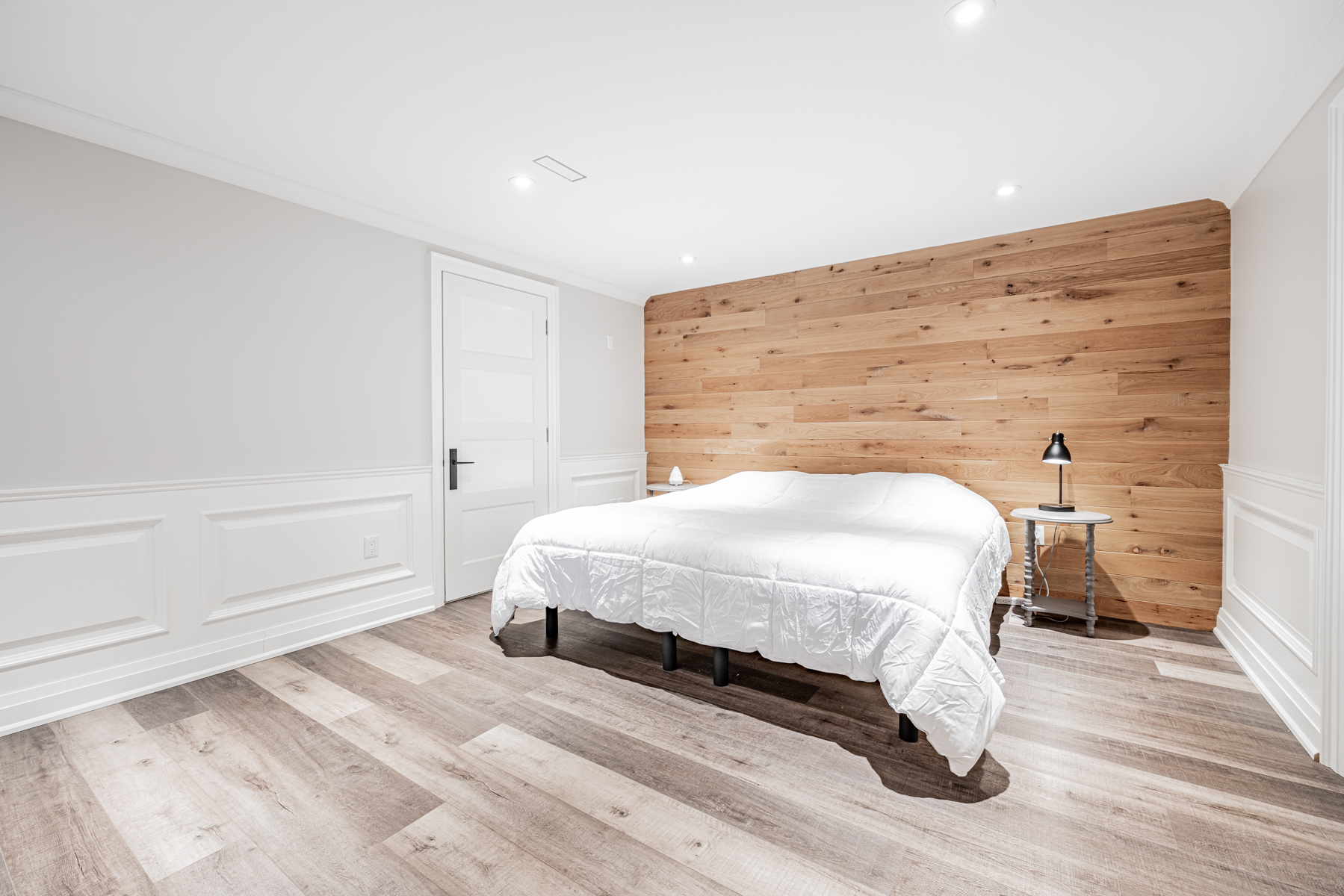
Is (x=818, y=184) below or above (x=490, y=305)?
above

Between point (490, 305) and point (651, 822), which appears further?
point (490, 305)

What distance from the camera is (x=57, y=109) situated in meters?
2.20

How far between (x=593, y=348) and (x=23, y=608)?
3.37 meters

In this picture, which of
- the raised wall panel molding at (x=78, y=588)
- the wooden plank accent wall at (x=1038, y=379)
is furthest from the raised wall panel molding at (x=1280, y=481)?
the raised wall panel molding at (x=78, y=588)

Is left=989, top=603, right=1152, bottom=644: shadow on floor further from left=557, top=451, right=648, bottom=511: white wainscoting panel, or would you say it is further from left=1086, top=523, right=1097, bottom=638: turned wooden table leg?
left=557, top=451, right=648, bottom=511: white wainscoting panel

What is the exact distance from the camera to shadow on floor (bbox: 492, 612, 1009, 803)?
1844mm

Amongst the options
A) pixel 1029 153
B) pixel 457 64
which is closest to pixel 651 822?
pixel 457 64

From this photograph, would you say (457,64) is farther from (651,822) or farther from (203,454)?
(651,822)

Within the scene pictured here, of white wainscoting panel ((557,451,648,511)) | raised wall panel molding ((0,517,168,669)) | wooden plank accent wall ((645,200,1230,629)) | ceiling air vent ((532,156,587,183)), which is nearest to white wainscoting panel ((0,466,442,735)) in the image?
raised wall panel molding ((0,517,168,669))

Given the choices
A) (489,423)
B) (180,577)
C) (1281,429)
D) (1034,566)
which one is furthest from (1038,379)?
(180,577)

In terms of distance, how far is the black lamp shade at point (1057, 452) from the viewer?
3160 mm

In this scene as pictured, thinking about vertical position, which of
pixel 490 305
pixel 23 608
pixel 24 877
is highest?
pixel 490 305

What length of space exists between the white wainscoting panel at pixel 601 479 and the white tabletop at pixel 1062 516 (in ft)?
8.80

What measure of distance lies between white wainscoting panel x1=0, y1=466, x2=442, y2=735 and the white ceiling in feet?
4.91
